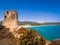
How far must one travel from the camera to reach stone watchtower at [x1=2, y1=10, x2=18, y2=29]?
52.4 ft

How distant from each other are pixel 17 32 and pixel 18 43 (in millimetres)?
2425

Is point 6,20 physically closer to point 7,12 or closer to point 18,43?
point 7,12

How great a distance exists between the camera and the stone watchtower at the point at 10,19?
52.4 ft

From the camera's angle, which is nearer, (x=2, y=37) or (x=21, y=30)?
(x=2, y=37)

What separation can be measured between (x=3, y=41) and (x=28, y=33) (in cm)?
188

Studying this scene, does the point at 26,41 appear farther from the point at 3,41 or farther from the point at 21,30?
the point at 21,30

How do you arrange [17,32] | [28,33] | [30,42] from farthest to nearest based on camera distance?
1. [17,32]
2. [28,33]
3. [30,42]

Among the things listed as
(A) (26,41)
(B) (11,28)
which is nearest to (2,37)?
(A) (26,41)

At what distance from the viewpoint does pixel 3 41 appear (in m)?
13.0

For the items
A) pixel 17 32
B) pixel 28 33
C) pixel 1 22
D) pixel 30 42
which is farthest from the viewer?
pixel 1 22

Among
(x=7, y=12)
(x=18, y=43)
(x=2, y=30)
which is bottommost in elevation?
(x=18, y=43)

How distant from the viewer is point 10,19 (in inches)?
643

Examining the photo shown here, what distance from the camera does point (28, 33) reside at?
13.5m

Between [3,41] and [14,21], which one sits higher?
[14,21]
